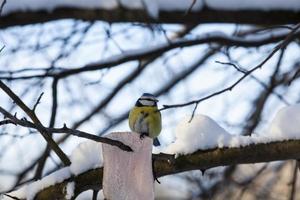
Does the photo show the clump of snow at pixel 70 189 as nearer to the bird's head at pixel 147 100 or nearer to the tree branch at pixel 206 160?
the tree branch at pixel 206 160

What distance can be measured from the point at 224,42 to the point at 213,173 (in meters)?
0.76

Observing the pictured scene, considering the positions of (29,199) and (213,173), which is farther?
(213,173)

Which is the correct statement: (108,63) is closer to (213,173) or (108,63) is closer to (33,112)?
(213,173)

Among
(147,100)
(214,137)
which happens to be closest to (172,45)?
(147,100)

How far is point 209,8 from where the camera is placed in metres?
3.54

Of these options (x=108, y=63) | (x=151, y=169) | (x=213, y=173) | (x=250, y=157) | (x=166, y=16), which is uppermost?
(x=166, y=16)

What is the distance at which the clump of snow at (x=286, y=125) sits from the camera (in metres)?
1.82

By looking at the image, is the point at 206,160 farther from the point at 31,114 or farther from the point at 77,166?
the point at 31,114

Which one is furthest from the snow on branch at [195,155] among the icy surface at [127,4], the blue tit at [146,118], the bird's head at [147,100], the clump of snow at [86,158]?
the icy surface at [127,4]

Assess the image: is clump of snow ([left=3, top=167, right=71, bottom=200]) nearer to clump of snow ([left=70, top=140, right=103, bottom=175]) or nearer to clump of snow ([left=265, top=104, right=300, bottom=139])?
clump of snow ([left=70, top=140, right=103, bottom=175])

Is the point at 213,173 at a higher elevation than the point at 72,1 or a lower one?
lower

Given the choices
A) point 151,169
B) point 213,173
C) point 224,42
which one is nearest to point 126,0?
point 224,42

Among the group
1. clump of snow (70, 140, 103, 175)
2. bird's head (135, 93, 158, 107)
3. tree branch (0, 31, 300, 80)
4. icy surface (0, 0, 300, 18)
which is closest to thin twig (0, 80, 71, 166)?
clump of snow (70, 140, 103, 175)

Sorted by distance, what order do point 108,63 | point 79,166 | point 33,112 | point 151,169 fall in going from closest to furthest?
1. point 151,169
2. point 33,112
3. point 79,166
4. point 108,63
